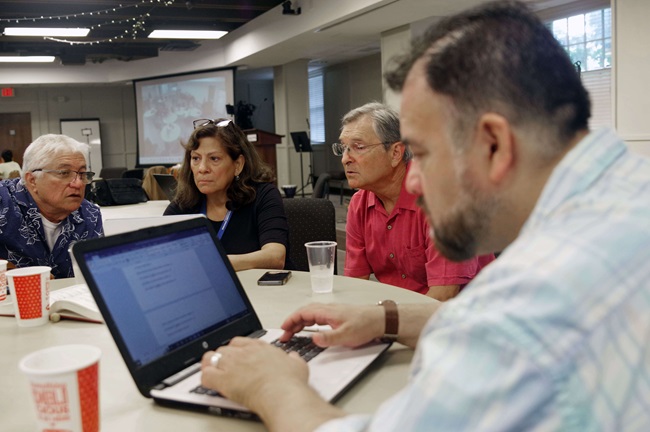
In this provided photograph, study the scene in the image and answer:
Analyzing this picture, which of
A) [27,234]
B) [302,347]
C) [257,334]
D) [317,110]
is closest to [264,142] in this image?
[317,110]

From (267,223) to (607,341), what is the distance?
2.14m

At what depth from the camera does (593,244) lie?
0.59 meters

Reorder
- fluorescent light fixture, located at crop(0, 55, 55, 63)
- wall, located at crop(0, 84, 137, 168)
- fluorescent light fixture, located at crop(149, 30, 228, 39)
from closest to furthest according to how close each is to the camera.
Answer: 1. fluorescent light fixture, located at crop(149, 30, 228, 39)
2. fluorescent light fixture, located at crop(0, 55, 55, 63)
3. wall, located at crop(0, 84, 137, 168)

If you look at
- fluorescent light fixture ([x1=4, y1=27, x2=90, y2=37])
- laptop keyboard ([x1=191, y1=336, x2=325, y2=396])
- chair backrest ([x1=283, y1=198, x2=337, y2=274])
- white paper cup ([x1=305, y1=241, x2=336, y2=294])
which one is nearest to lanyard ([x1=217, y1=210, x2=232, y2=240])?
chair backrest ([x1=283, y1=198, x2=337, y2=274])

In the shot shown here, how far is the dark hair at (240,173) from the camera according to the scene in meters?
2.72

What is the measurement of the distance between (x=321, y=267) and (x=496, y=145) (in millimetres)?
1153

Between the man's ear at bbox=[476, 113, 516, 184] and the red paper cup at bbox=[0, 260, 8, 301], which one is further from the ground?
the man's ear at bbox=[476, 113, 516, 184]

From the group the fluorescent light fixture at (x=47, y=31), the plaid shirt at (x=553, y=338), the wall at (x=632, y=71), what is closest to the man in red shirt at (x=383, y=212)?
the plaid shirt at (x=553, y=338)

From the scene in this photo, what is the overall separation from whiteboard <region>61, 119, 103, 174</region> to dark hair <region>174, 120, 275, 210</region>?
13.1 m

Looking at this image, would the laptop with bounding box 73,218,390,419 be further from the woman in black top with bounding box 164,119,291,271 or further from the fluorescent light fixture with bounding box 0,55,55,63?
the fluorescent light fixture with bounding box 0,55,55,63

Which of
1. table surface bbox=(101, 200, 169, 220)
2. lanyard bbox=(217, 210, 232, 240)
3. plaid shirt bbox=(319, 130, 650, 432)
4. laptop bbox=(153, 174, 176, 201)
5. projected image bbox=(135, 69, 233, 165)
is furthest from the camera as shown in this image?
projected image bbox=(135, 69, 233, 165)

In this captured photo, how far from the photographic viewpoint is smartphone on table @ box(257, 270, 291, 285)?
6.48 ft

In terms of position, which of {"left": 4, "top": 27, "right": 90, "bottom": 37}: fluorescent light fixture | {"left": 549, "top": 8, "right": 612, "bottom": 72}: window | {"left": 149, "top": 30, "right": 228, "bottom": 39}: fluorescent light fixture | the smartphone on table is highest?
{"left": 149, "top": 30, "right": 228, "bottom": 39}: fluorescent light fixture

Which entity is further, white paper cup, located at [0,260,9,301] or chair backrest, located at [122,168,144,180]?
chair backrest, located at [122,168,144,180]
